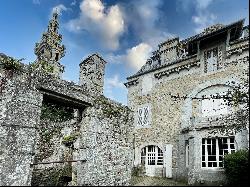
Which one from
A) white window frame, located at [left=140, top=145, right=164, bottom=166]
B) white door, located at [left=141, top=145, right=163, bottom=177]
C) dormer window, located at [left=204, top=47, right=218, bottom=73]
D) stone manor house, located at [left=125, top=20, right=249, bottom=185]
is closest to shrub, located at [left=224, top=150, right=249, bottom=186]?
stone manor house, located at [left=125, top=20, right=249, bottom=185]

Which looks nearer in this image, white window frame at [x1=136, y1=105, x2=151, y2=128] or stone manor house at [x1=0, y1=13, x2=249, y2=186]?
stone manor house at [x1=0, y1=13, x2=249, y2=186]

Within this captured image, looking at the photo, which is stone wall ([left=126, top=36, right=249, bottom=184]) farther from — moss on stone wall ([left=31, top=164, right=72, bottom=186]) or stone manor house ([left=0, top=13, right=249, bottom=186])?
moss on stone wall ([left=31, top=164, right=72, bottom=186])

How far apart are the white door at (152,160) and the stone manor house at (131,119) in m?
0.07

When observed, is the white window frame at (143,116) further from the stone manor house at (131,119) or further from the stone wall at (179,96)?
the stone wall at (179,96)

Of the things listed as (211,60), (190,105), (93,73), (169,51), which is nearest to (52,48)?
(169,51)

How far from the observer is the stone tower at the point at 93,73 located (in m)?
10.0

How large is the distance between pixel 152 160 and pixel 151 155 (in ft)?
1.11

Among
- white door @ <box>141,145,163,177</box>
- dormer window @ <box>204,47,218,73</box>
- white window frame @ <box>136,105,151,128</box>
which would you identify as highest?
dormer window @ <box>204,47,218,73</box>

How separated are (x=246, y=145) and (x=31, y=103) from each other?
10.4m

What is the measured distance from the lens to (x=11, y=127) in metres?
5.71

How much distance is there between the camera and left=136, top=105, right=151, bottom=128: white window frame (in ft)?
58.2

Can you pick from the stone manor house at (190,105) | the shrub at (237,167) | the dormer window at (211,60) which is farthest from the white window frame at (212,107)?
the shrub at (237,167)

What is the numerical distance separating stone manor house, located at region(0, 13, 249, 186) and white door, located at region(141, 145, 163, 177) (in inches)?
2.6

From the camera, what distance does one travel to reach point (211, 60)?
51.0 feet
